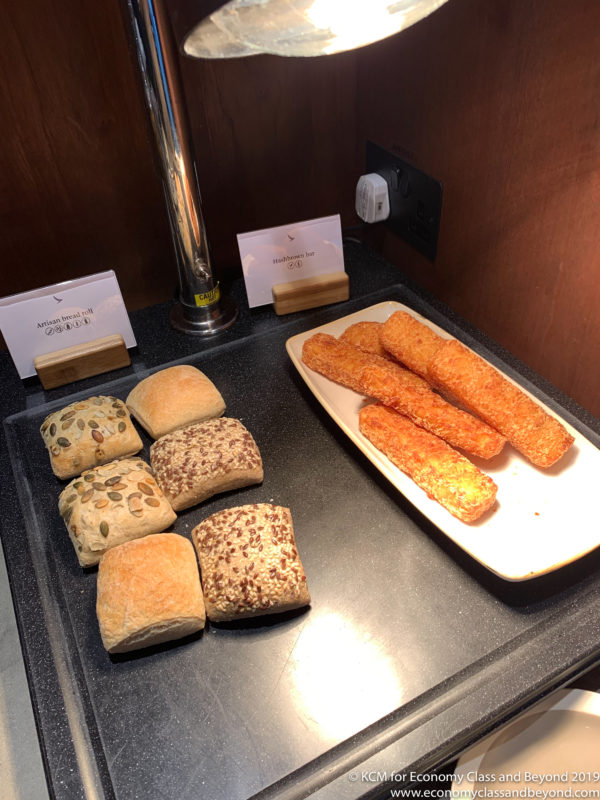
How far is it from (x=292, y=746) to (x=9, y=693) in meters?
0.79

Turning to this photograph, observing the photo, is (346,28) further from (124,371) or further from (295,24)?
(124,371)

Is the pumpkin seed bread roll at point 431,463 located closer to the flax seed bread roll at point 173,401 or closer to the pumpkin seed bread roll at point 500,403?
the pumpkin seed bread roll at point 500,403

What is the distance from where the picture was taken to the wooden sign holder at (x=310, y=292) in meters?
1.30

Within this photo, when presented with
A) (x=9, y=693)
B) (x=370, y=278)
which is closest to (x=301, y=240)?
(x=370, y=278)

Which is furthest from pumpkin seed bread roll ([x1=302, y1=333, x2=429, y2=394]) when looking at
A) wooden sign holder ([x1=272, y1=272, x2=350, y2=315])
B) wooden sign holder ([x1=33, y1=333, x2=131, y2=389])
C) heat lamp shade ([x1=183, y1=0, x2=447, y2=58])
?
heat lamp shade ([x1=183, y1=0, x2=447, y2=58])

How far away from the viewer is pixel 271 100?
50.4 inches

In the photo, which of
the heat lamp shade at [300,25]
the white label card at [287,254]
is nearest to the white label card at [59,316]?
the white label card at [287,254]

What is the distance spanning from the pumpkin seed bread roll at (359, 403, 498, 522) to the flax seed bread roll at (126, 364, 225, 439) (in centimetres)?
29

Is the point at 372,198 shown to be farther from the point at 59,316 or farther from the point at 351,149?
the point at 59,316

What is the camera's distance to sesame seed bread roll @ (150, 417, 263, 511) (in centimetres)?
95

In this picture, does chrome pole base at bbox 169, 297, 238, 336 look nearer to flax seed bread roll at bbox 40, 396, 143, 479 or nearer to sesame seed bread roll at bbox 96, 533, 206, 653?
flax seed bread roll at bbox 40, 396, 143, 479

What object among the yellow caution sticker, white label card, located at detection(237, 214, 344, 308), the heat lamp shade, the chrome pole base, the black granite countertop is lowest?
the black granite countertop

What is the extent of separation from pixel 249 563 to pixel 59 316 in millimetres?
631

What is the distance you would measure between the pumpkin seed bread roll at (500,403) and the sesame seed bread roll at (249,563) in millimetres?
366
